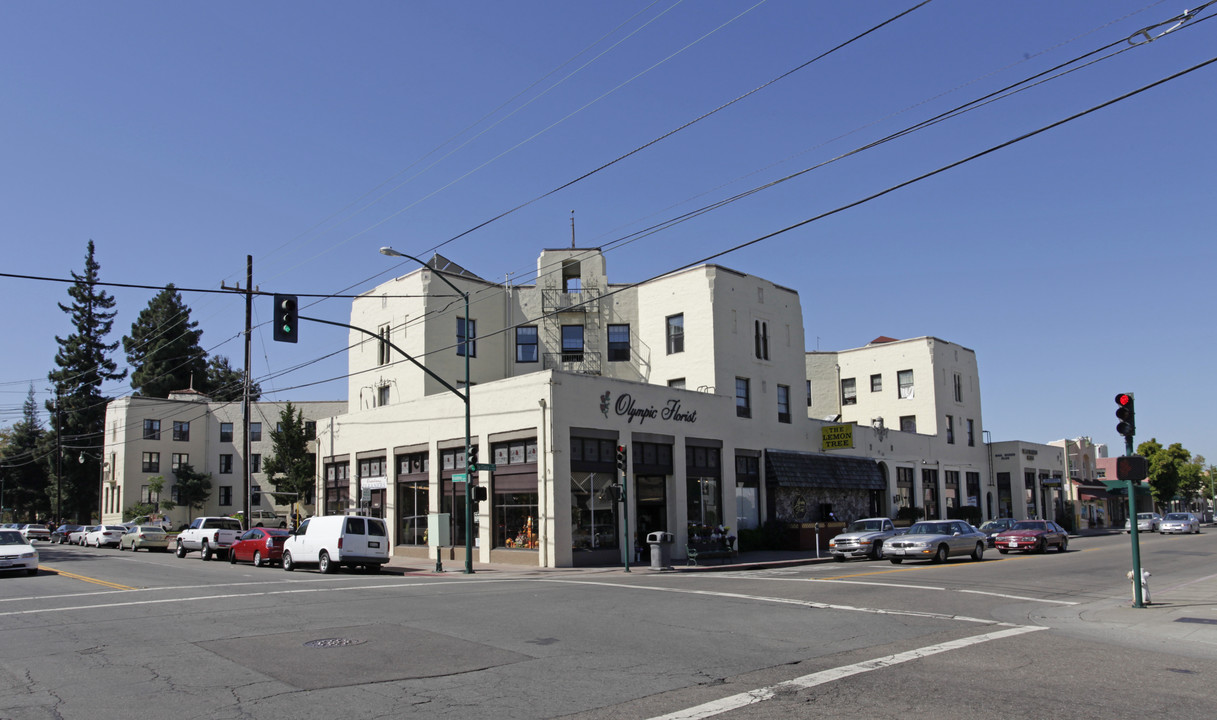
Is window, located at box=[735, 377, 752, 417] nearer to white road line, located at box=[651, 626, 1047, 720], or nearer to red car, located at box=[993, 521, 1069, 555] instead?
red car, located at box=[993, 521, 1069, 555]

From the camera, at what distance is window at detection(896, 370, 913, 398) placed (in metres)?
54.1

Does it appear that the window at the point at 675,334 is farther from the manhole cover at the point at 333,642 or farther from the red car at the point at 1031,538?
the manhole cover at the point at 333,642

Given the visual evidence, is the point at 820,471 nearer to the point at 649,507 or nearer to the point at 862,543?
the point at 862,543

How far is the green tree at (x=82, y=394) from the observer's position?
79500 mm

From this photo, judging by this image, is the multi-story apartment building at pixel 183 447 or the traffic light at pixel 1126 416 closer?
the traffic light at pixel 1126 416

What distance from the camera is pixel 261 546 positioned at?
30.7 meters

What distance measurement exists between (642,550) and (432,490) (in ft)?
29.8

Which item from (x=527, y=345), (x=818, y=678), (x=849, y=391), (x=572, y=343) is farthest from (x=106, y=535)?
(x=818, y=678)

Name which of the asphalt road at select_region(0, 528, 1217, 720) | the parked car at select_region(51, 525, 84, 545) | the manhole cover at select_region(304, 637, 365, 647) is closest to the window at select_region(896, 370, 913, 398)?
the asphalt road at select_region(0, 528, 1217, 720)

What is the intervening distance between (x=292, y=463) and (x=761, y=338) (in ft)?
113

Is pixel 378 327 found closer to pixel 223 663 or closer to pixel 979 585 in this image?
pixel 979 585

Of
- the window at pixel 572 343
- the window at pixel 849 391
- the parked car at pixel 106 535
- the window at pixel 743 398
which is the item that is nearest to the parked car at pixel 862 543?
the window at pixel 743 398

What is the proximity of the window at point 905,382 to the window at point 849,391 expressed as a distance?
9.58ft

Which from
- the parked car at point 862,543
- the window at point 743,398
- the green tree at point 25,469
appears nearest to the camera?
the parked car at point 862,543
